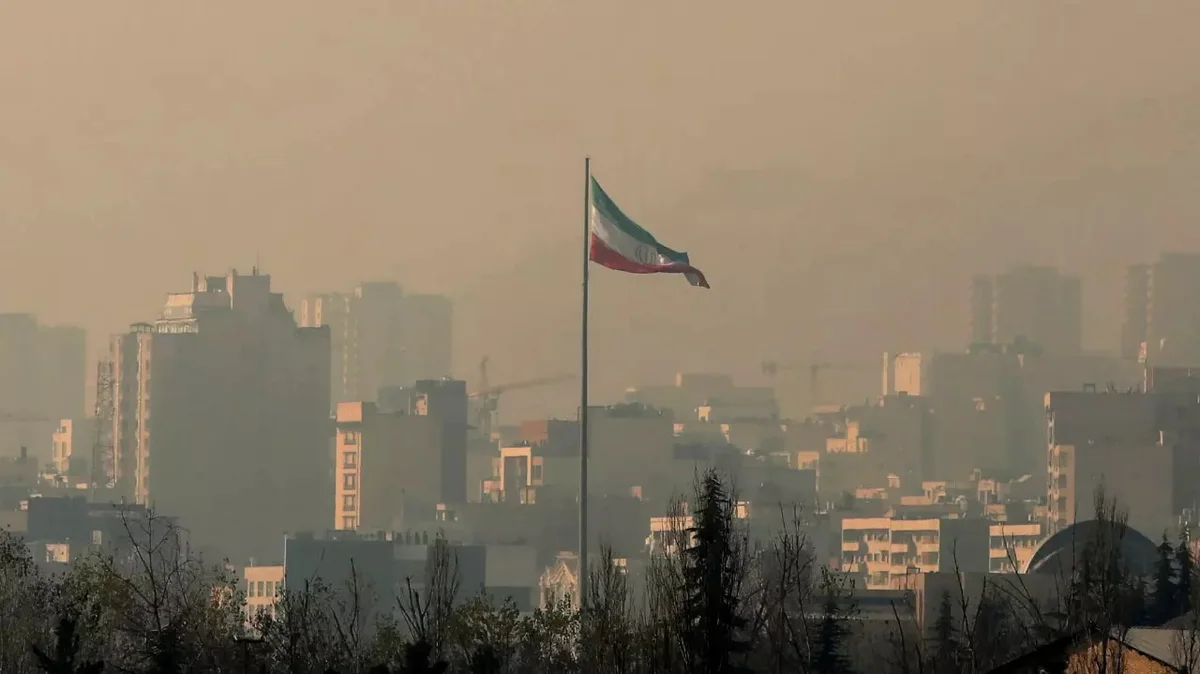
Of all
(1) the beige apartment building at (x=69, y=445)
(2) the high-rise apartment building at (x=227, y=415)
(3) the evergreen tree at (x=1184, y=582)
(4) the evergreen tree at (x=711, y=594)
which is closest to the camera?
(4) the evergreen tree at (x=711, y=594)

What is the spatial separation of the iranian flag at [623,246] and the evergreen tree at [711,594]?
477 inches

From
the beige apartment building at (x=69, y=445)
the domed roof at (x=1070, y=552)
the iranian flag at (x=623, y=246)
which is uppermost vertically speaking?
the beige apartment building at (x=69, y=445)

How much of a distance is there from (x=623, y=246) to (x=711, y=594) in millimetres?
13689

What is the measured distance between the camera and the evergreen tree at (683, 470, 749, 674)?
22.4m

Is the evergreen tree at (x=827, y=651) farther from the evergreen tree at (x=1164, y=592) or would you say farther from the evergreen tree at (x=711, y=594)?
the evergreen tree at (x=1164, y=592)

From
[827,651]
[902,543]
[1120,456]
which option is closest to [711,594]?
[827,651]

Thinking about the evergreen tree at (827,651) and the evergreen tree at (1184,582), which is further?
the evergreen tree at (1184,582)

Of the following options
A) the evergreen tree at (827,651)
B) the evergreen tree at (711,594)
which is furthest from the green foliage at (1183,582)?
the evergreen tree at (711,594)

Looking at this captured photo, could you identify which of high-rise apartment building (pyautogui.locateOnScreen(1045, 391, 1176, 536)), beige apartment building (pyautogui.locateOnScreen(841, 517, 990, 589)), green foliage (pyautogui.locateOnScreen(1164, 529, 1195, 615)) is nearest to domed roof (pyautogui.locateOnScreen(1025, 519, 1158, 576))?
green foliage (pyautogui.locateOnScreen(1164, 529, 1195, 615))

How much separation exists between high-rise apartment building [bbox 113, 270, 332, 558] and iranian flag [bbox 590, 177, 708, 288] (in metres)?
106

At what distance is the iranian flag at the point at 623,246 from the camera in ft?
116

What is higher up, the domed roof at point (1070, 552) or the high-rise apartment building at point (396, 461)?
the high-rise apartment building at point (396, 461)

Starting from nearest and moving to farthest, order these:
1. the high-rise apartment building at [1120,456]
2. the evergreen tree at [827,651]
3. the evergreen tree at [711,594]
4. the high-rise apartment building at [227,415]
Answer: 1. the evergreen tree at [711,594]
2. the evergreen tree at [827,651]
3. the high-rise apartment building at [1120,456]
4. the high-rise apartment building at [227,415]

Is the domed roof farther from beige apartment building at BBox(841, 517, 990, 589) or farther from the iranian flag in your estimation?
beige apartment building at BBox(841, 517, 990, 589)
